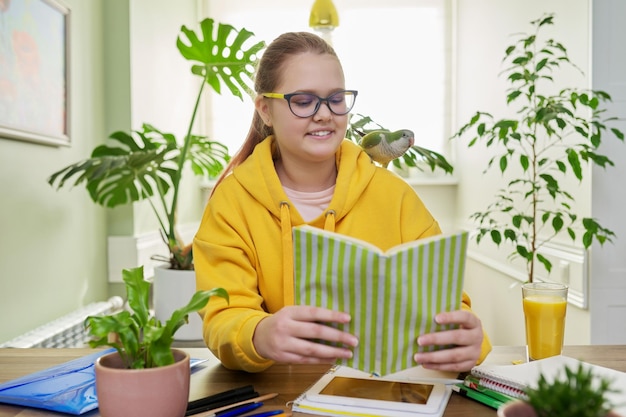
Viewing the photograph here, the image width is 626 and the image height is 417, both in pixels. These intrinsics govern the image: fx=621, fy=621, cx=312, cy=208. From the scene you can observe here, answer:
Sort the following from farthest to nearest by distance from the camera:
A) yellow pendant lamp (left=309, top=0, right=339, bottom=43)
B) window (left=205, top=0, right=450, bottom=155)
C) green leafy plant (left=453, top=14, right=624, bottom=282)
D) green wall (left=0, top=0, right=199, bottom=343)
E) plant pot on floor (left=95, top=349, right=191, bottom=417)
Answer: window (left=205, top=0, right=450, bottom=155) < yellow pendant lamp (left=309, top=0, right=339, bottom=43) < green wall (left=0, top=0, right=199, bottom=343) < green leafy plant (left=453, top=14, right=624, bottom=282) < plant pot on floor (left=95, top=349, right=191, bottom=417)

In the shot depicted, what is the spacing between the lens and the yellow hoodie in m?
1.17

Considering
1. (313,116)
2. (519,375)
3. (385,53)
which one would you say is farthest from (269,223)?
(385,53)

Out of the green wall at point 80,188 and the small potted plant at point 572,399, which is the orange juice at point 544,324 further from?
the green wall at point 80,188

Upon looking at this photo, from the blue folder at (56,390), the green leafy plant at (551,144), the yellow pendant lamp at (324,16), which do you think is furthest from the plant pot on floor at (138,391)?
the yellow pendant lamp at (324,16)

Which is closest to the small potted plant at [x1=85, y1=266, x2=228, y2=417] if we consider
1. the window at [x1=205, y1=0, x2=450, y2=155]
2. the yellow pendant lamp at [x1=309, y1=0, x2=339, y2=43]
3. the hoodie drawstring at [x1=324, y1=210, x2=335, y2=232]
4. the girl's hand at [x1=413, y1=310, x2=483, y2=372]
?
the girl's hand at [x1=413, y1=310, x2=483, y2=372]

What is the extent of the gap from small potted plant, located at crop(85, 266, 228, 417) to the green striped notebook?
13 centimetres

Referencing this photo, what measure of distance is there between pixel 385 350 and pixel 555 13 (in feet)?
7.23

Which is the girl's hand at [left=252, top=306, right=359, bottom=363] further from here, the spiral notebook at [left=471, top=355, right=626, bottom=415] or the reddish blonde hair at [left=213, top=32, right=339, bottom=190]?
the reddish blonde hair at [left=213, top=32, right=339, bottom=190]

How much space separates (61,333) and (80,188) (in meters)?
0.66

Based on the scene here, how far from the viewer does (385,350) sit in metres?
0.81

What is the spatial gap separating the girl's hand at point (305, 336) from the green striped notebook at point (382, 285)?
0.04 ft

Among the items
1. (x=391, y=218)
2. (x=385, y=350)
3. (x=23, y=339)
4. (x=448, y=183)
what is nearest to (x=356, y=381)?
(x=385, y=350)

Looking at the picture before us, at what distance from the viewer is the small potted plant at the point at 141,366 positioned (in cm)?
70

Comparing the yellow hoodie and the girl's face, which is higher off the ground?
the girl's face
